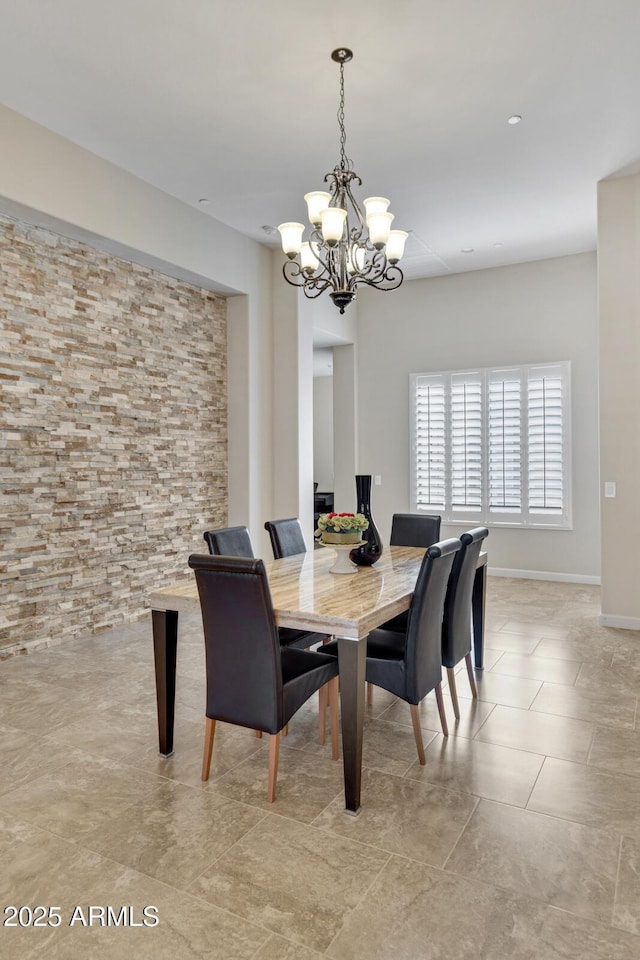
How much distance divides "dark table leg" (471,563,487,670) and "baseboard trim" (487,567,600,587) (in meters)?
3.00

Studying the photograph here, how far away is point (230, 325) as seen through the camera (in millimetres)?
6047

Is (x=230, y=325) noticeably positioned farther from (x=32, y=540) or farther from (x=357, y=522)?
(x=357, y=522)

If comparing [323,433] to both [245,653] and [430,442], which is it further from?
[245,653]

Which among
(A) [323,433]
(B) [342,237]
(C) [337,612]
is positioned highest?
(B) [342,237]

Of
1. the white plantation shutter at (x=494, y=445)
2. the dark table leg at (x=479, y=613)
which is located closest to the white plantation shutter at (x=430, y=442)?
the white plantation shutter at (x=494, y=445)

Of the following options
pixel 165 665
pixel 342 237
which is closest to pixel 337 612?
pixel 165 665

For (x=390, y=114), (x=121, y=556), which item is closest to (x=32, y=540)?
(x=121, y=556)

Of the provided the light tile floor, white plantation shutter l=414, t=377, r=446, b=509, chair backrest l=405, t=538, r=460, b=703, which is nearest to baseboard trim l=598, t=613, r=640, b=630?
the light tile floor

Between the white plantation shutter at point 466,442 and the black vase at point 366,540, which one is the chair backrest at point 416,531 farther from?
the white plantation shutter at point 466,442

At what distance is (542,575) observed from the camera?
6.62 m

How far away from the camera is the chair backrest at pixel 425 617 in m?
2.58

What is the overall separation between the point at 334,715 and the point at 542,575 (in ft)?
14.8

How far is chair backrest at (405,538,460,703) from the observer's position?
2582 mm

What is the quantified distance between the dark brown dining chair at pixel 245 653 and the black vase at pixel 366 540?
94cm
